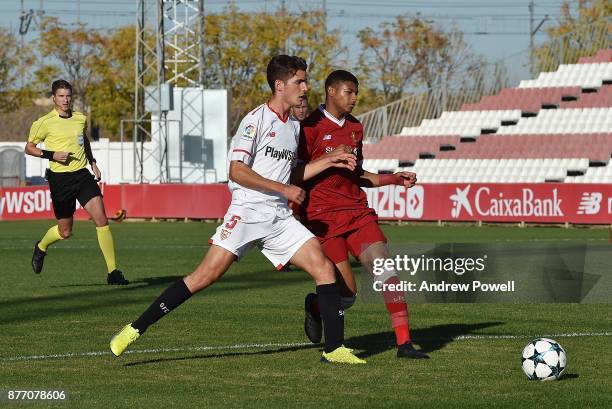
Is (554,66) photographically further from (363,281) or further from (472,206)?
(363,281)

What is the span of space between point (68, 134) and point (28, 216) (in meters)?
24.7

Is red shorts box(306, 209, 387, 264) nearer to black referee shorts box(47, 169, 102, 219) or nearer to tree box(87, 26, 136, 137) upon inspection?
black referee shorts box(47, 169, 102, 219)

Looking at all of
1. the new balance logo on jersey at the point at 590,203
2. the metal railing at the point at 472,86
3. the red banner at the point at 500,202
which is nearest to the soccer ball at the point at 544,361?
the red banner at the point at 500,202

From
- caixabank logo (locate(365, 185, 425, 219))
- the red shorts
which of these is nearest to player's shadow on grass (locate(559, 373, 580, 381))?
the red shorts

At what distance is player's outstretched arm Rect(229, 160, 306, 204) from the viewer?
8.33 meters

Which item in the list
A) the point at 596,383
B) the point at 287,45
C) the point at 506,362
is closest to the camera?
the point at 596,383

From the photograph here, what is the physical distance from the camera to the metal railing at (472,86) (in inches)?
1822

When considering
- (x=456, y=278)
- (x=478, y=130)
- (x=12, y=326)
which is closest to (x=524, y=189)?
(x=478, y=130)

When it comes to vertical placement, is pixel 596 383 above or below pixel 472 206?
above

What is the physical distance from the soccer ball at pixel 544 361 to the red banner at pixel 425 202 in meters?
25.6

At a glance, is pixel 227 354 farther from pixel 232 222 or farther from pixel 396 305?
pixel 396 305

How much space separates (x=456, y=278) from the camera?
53.6ft

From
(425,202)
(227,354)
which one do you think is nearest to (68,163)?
(227,354)

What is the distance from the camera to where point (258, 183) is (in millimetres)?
8430
